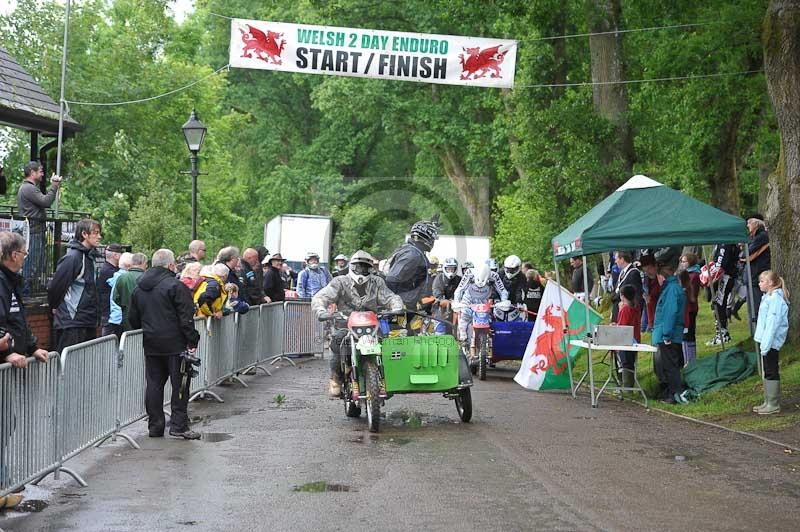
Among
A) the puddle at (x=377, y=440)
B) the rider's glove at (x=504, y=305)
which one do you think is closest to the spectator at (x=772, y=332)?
the puddle at (x=377, y=440)

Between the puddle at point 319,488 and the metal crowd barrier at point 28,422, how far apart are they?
1837mm

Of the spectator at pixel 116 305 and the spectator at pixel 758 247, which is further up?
the spectator at pixel 758 247

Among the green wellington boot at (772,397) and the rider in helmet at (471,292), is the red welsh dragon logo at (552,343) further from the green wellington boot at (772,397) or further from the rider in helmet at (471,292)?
the green wellington boot at (772,397)

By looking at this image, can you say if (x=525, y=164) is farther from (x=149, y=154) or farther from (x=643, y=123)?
(x=149, y=154)

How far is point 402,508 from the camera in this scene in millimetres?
8867

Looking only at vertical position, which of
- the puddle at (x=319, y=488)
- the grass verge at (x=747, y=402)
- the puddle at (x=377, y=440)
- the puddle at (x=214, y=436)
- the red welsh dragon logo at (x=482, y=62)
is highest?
the red welsh dragon logo at (x=482, y=62)

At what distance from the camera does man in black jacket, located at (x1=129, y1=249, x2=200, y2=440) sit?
12469 mm

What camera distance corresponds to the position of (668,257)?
18.7 meters

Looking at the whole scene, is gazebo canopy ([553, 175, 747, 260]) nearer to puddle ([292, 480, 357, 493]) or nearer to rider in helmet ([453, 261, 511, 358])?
rider in helmet ([453, 261, 511, 358])

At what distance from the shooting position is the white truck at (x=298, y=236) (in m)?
44.9

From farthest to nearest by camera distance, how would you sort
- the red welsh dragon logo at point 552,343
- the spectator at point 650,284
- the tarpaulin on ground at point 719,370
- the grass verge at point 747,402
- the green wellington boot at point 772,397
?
the red welsh dragon logo at point 552,343 < the spectator at point 650,284 < the tarpaulin on ground at point 719,370 < the green wellington boot at point 772,397 < the grass verge at point 747,402

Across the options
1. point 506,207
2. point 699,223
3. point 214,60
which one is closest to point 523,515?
point 699,223

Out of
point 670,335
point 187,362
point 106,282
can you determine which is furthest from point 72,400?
point 670,335

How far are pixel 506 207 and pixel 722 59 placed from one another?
18.1m
